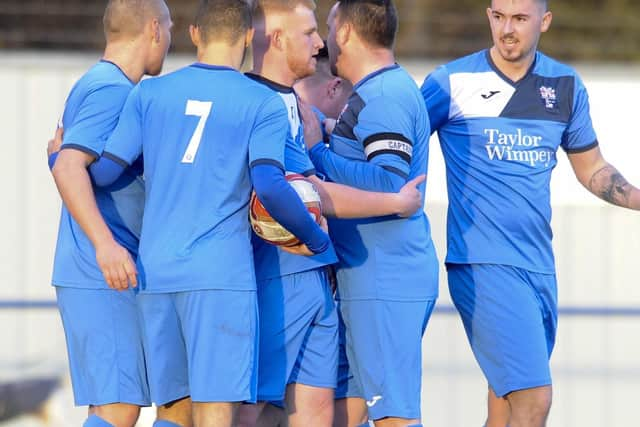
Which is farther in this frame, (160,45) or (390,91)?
(160,45)

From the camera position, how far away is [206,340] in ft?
15.7

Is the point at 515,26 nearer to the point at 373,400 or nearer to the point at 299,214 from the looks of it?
the point at 299,214

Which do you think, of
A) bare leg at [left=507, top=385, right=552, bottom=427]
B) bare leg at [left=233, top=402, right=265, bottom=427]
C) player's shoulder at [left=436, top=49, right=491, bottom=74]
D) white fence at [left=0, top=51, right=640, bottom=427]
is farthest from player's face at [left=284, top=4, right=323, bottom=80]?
white fence at [left=0, top=51, right=640, bottom=427]

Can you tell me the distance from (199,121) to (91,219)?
1.88 feet

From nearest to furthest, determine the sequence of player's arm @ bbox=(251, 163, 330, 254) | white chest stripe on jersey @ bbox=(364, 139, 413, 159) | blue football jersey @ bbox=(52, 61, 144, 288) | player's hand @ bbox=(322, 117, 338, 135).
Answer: player's arm @ bbox=(251, 163, 330, 254), blue football jersey @ bbox=(52, 61, 144, 288), white chest stripe on jersey @ bbox=(364, 139, 413, 159), player's hand @ bbox=(322, 117, 338, 135)

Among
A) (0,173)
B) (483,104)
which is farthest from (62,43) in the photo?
(483,104)

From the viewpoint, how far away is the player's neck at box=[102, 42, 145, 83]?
5.32 m

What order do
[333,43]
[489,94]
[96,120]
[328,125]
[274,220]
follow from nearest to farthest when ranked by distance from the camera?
1. [274,220]
2. [96,120]
3. [333,43]
4. [328,125]
5. [489,94]

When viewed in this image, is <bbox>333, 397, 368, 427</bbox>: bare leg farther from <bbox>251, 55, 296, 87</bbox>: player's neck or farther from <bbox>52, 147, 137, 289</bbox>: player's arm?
<bbox>251, 55, 296, 87</bbox>: player's neck

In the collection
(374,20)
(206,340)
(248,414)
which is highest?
(374,20)

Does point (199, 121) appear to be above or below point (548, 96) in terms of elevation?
below

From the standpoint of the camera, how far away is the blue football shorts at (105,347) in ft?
16.5

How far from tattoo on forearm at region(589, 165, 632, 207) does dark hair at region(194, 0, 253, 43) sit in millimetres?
2081

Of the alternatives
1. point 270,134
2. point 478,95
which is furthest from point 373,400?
point 478,95
